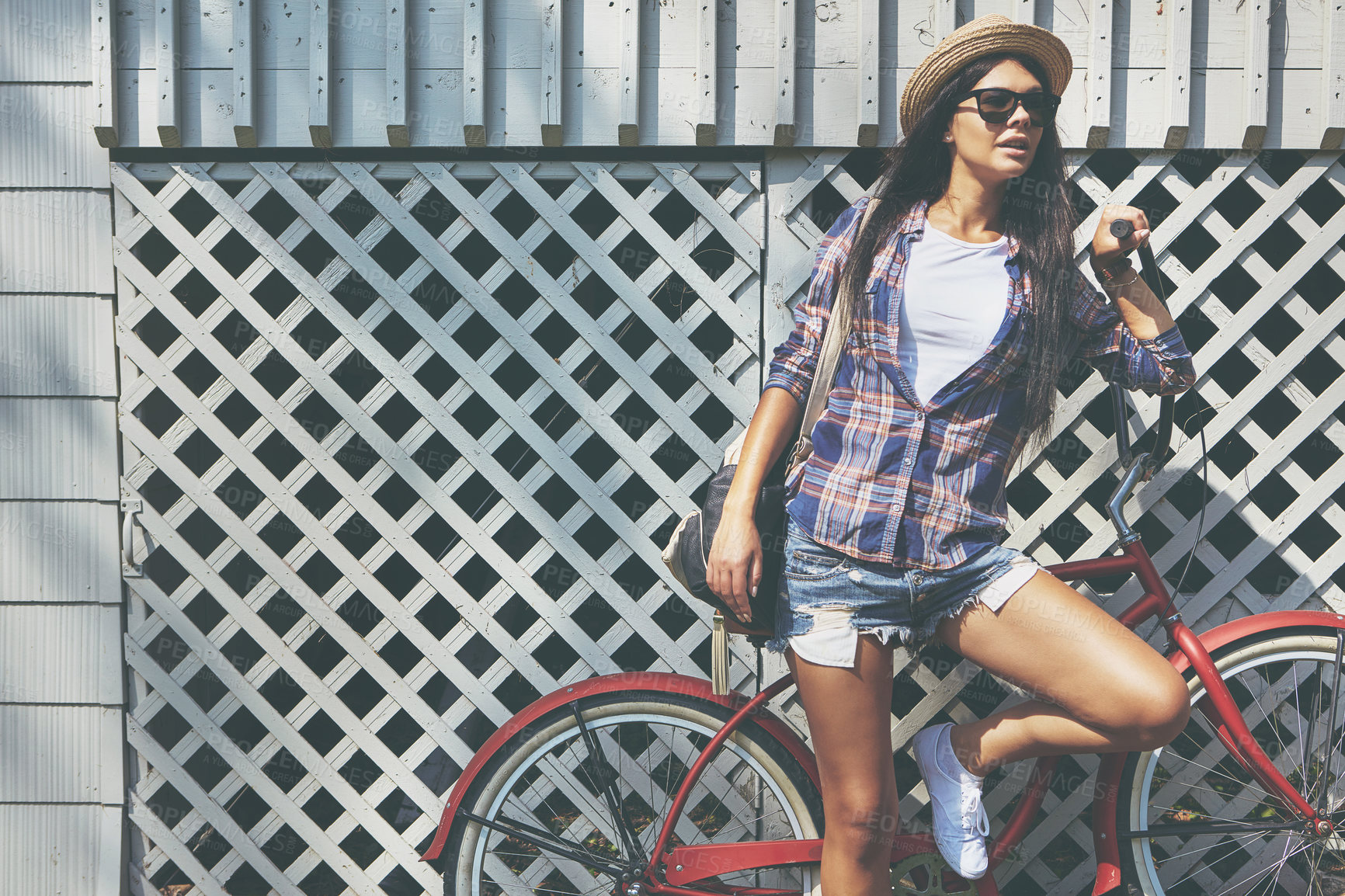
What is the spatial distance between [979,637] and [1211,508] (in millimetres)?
1045

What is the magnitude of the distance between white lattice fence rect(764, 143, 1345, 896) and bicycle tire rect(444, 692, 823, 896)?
0.31m

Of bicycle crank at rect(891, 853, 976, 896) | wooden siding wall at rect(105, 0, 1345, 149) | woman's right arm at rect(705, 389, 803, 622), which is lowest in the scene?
bicycle crank at rect(891, 853, 976, 896)

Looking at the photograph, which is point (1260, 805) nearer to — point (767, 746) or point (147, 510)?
point (767, 746)

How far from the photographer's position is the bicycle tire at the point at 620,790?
76.0 inches

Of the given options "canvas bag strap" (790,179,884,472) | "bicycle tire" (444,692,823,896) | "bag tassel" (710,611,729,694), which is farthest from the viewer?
"bicycle tire" (444,692,823,896)

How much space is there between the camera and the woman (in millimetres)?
1590

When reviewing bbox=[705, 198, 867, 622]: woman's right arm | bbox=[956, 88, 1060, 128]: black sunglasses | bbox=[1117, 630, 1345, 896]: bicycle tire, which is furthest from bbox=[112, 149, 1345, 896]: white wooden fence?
bbox=[956, 88, 1060, 128]: black sunglasses

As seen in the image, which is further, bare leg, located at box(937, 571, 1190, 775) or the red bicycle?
the red bicycle

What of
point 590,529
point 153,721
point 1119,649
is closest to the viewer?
point 1119,649

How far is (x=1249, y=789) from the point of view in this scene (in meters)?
2.43

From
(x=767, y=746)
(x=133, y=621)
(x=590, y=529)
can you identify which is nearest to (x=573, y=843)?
(x=767, y=746)

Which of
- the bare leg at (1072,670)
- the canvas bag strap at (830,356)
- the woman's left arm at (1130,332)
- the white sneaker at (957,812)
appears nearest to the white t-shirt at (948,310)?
the canvas bag strap at (830,356)

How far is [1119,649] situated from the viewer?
1566mm

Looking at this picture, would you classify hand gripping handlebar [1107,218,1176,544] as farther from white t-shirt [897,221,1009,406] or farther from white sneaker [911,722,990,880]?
white sneaker [911,722,990,880]
